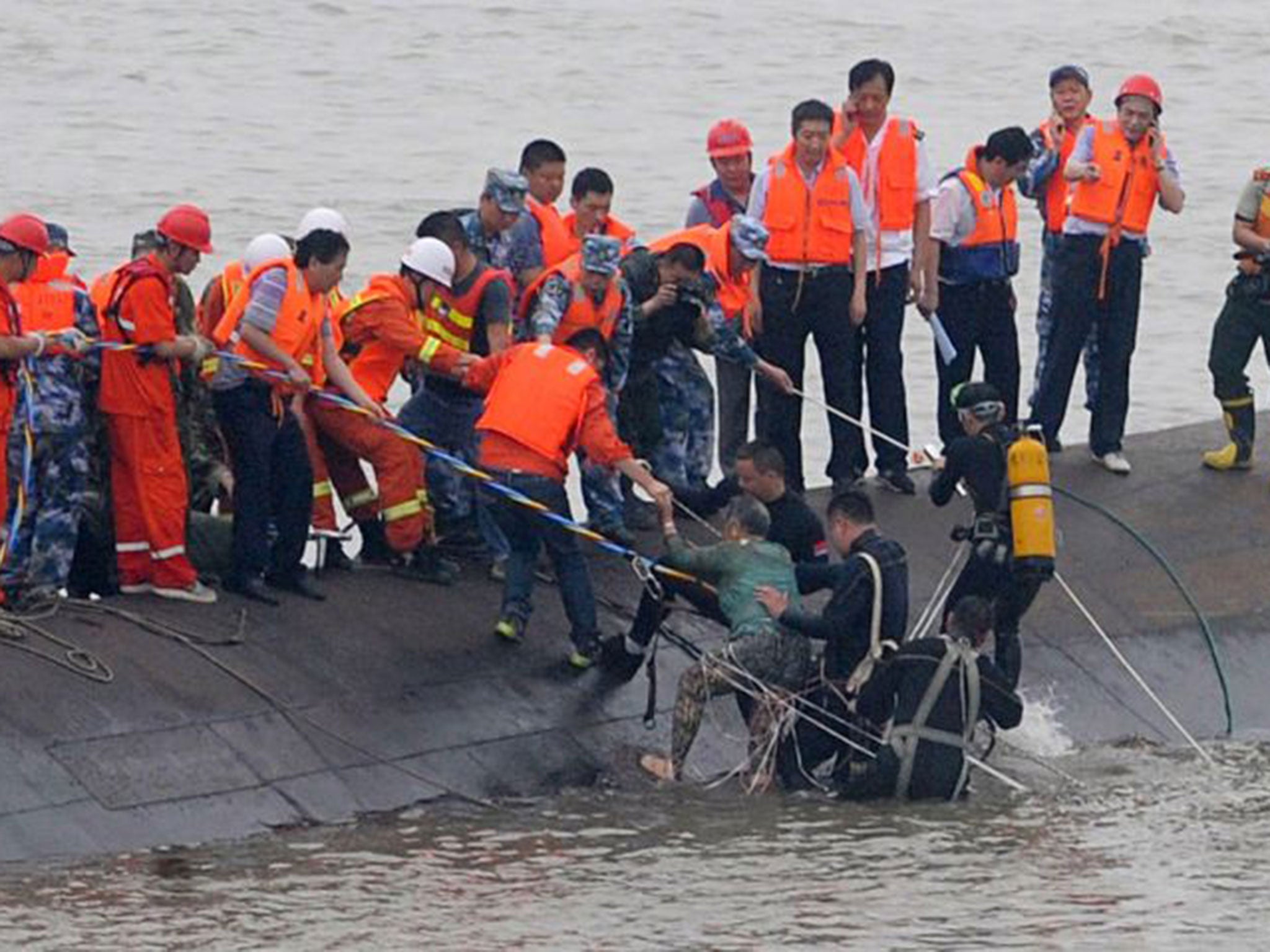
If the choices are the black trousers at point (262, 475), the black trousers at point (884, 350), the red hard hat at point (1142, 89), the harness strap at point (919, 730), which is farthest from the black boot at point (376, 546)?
the red hard hat at point (1142, 89)

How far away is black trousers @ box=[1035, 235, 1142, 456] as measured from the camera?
1995 cm

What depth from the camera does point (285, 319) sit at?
15.9 meters

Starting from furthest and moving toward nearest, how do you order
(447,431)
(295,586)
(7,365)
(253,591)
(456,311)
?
(447,431) < (456,311) < (295,586) < (253,591) < (7,365)

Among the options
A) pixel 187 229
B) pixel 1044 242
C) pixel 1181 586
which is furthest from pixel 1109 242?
pixel 187 229

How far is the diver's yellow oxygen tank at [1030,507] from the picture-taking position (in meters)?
16.6

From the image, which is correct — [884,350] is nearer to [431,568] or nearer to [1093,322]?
[1093,322]

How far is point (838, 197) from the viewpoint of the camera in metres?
18.4

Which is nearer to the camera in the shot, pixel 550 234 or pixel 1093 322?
pixel 550 234

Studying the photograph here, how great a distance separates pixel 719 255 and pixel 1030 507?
273 cm

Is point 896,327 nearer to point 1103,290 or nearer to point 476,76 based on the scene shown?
point 1103,290

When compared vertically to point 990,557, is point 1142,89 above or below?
above

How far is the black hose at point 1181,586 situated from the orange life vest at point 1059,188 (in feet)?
5.81

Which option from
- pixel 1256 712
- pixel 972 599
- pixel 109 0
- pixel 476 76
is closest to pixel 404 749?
pixel 972 599

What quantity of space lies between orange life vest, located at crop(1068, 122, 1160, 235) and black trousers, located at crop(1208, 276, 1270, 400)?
957mm
